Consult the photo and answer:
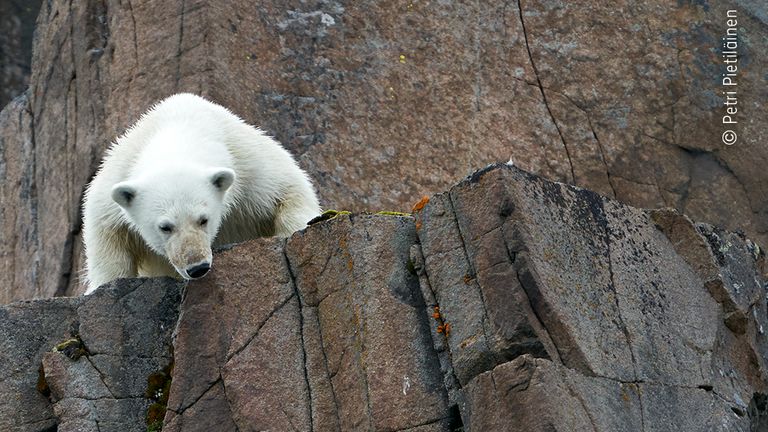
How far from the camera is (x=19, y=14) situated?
20312mm

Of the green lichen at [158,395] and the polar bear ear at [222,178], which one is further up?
the polar bear ear at [222,178]

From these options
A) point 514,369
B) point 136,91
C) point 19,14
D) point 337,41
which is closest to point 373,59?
point 337,41

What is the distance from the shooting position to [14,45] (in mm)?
20266

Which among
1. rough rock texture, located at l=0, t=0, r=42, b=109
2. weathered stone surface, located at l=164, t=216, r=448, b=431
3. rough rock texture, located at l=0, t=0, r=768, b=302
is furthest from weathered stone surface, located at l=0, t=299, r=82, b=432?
rough rock texture, located at l=0, t=0, r=42, b=109

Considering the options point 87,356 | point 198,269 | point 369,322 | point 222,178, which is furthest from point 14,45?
point 369,322

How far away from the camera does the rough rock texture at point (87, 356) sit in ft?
26.3

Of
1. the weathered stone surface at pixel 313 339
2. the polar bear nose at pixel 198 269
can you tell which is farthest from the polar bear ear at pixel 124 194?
the polar bear nose at pixel 198 269

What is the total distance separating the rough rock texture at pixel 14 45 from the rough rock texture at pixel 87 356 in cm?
1251

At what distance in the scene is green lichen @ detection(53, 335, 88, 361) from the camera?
26.9 feet

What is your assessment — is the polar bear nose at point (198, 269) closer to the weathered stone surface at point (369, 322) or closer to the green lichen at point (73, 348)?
the weathered stone surface at point (369, 322)

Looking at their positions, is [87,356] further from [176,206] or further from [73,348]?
[176,206]

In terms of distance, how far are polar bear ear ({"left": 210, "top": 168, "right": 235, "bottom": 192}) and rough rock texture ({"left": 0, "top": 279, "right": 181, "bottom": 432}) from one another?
0.81m

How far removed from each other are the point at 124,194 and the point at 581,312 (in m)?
3.23

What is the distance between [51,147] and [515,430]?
8.11 meters
